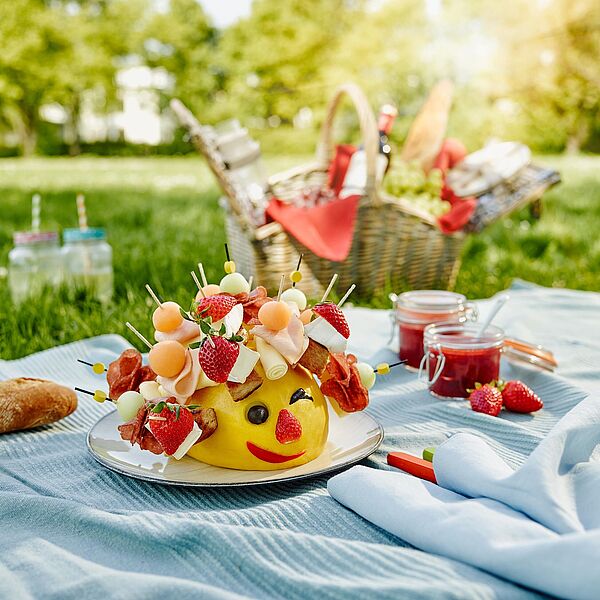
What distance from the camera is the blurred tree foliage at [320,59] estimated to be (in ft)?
61.8

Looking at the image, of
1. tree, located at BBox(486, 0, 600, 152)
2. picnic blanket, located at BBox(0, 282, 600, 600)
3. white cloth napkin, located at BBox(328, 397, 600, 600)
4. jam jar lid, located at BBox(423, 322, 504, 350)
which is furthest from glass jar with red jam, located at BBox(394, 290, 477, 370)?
tree, located at BBox(486, 0, 600, 152)

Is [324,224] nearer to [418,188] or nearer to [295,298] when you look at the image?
[418,188]

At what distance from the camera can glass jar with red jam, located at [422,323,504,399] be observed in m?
2.04

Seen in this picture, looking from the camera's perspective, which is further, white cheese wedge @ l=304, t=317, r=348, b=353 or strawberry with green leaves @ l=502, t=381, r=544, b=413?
strawberry with green leaves @ l=502, t=381, r=544, b=413

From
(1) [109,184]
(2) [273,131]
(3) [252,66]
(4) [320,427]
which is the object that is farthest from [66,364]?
(3) [252,66]

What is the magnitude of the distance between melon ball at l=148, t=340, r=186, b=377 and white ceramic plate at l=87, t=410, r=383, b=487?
0.65 feet

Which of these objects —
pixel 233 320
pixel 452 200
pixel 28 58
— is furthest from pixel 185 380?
pixel 28 58

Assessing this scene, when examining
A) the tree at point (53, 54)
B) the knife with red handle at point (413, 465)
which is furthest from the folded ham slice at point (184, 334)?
the tree at point (53, 54)

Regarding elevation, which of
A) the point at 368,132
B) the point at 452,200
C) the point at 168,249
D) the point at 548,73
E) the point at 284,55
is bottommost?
the point at 168,249

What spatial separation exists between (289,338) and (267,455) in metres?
0.22

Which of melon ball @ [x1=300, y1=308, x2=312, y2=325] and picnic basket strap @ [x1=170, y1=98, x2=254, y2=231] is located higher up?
picnic basket strap @ [x1=170, y1=98, x2=254, y2=231]

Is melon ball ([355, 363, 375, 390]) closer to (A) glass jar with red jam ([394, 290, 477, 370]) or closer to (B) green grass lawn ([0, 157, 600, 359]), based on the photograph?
(A) glass jar with red jam ([394, 290, 477, 370])

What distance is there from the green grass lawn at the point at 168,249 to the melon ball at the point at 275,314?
1.36m

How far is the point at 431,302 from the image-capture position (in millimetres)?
2346
